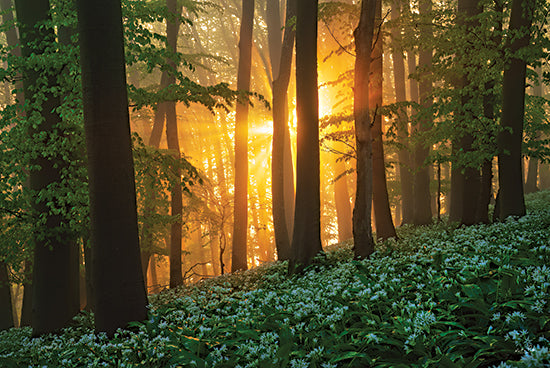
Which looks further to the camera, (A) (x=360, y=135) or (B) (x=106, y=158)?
(A) (x=360, y=135)

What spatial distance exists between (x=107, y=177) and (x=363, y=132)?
17.9 ft

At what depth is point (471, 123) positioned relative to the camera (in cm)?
1174

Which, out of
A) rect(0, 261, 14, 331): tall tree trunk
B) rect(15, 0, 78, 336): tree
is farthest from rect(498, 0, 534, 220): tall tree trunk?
rect(0, 261, 14, 331): tall tree trunk

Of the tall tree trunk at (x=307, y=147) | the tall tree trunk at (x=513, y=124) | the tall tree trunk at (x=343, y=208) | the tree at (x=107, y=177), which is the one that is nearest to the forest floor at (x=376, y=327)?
the tree at (x=107, y=177)

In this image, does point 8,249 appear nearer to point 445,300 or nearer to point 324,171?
point 445,300

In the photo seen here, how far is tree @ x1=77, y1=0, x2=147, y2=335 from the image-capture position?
254 inches

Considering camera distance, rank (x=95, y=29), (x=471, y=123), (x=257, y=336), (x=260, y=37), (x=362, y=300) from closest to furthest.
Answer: (x=257, y=336) < (x=362, y=300) < (x=95, y=29) < (x=471, y=123) < (x=260, y=37)

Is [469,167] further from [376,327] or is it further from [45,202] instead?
[45,202]

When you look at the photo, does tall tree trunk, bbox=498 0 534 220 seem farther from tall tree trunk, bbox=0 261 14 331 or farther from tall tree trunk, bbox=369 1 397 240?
tall tree trunk, bbox=0 261 14 331

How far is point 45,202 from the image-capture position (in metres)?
9.16

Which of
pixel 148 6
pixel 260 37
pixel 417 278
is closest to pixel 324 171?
pixel 260 37

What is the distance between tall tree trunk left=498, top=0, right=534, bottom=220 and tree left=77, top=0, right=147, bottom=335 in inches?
364

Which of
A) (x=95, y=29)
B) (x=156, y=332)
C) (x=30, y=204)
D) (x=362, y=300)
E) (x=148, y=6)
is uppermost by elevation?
(x=148, y=6)

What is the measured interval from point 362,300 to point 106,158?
4146mm
